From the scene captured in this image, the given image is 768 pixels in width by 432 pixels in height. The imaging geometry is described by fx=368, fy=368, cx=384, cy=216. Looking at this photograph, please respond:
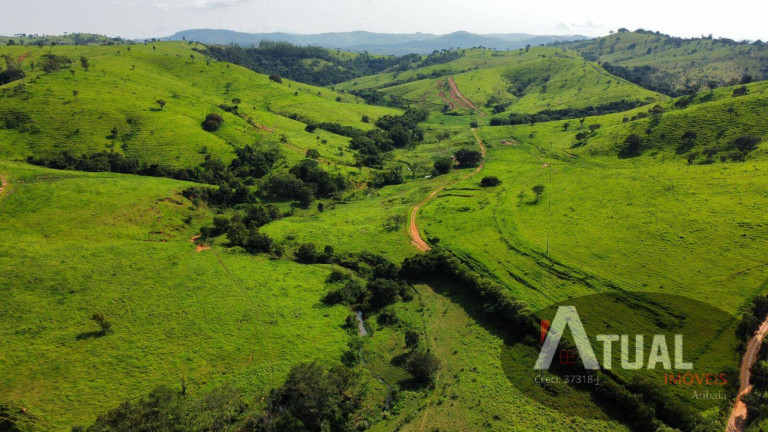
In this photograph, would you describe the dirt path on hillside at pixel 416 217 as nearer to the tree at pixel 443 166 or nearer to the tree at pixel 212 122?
the tree at pixel 443 166

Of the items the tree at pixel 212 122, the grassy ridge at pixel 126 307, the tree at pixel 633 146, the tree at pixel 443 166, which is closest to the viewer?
the grassy ridge at pixel 126 307

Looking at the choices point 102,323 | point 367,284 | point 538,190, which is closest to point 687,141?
point 538,190

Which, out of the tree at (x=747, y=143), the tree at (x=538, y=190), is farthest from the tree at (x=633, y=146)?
the tree at (x=538, y=190)

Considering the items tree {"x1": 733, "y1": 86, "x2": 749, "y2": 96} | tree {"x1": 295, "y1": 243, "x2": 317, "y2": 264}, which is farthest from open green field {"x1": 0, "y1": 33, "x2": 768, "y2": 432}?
tree {"x1": 733, "y1": 86, "x2": 749, "y2": 96}

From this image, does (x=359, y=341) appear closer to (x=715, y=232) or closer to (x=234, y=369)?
(x=234, y=369)

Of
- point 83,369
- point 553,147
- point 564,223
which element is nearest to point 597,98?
point 553,147

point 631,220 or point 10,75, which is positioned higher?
point 10,75

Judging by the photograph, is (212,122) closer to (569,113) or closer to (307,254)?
(307,254)
